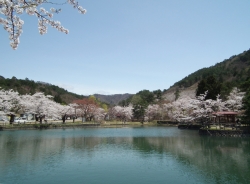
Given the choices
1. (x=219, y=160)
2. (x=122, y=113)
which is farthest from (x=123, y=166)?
(x=122, y=113)

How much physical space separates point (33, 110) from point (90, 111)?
11762 mm

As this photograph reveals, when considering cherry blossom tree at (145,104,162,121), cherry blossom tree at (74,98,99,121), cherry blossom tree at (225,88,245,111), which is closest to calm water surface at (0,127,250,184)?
cherry blossom tree at (225,88,245,111)

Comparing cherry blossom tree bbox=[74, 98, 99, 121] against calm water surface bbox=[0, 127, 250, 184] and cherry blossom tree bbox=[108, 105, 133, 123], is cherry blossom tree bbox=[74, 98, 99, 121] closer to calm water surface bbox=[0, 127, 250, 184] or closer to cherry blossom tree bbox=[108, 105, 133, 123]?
cherry blossom tree bbox=[108, 105, 133, 123]

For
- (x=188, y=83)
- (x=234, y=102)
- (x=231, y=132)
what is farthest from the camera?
(x=188, y=83)

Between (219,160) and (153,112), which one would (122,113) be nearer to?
(153,112)

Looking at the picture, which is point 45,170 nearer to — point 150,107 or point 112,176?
point 112,176

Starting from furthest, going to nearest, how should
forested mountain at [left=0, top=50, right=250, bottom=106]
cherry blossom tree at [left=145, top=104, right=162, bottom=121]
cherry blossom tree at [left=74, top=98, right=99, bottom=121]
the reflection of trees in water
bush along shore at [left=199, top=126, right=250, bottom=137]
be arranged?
1. forested mountain at [left=0, top=50, right=250, bottom=106]
2. cherry blossom tree at [left=145, top=104, right=162, bottom=121]
3. cherry blossom tree at [left=74, top=98, right=99, bottom=121]
4. bush along shore at [left=199, top=126, right=250, bottom=137]
5. the reflection of trees in water

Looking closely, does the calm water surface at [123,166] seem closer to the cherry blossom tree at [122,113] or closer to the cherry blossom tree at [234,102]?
the cherry blossom tree at [234,102]

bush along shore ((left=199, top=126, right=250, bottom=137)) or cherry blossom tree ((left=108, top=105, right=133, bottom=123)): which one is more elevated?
cherry blossom tree ((left=108, top=105, right=133, bottom=123))

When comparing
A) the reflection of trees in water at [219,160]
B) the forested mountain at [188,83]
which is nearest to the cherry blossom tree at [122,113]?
the forested mountain at [188,83]

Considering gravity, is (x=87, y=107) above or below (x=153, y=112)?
above

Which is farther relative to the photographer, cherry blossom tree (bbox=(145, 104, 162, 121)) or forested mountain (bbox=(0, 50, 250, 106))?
forested mountain (bbox=(0, 50, 250, 106))

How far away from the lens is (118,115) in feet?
191

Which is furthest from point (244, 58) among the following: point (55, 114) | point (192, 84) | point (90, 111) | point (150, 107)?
point (55, 114)
